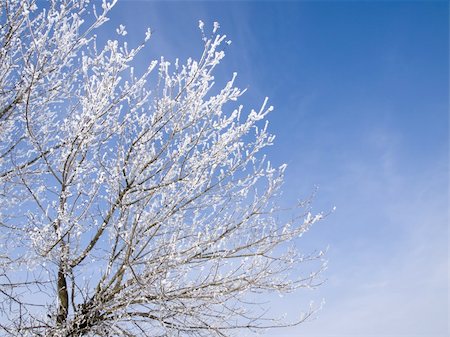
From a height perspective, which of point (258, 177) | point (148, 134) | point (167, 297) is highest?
point (148, 134)

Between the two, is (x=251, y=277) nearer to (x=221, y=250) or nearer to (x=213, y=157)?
(x=221, y=250)

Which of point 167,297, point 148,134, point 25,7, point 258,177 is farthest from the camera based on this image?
point 258,177

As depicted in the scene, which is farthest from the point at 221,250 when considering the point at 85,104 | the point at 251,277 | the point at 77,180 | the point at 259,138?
the point at 85,104

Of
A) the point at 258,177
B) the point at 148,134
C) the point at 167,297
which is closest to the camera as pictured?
the point at 167,297

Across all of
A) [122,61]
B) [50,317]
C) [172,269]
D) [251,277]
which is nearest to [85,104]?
[122,61]

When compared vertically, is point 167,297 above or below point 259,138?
below

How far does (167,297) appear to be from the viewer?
597 centimetres

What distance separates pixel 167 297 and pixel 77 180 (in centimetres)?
212

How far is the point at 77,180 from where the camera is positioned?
248 inches

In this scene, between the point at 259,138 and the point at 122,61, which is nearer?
the point at 122,61

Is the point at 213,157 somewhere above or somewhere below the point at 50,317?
above

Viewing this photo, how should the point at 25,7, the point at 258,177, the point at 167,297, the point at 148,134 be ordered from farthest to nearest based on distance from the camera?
the point at 258,177
the point at 148,134
the point at 167,297
the point at 25,7

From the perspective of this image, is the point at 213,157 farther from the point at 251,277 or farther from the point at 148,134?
the point at 251,277

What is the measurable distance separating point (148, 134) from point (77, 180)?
1224mm
